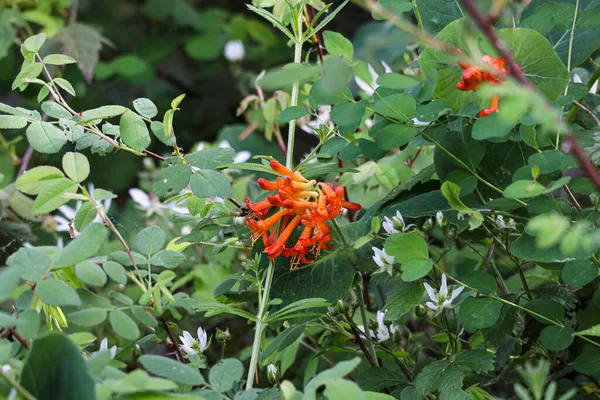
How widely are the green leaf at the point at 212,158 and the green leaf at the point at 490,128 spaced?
23cm

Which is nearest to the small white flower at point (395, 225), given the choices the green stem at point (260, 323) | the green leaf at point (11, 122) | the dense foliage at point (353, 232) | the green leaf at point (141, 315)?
the dense foliage at point (353, 232)

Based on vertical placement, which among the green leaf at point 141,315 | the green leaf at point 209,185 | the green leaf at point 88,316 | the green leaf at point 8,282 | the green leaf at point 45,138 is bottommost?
the green leaf at point 141,315

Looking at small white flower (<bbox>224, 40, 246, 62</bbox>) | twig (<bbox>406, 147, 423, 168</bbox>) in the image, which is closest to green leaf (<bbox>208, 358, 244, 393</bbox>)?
twig (<bbox>406, 147, 423, 168</bbox>)

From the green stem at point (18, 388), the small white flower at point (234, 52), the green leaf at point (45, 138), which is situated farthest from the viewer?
the small white flower at point (234, 52)

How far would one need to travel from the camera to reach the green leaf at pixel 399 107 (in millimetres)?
669

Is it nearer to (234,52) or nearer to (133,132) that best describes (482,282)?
(133,132)

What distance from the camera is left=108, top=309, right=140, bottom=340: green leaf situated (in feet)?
1.82

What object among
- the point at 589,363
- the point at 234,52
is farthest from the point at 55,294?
the point at 234,52

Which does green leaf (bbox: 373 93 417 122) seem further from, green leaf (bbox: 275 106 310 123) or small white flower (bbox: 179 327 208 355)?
small white flower (bbox: 179 327 208 355)

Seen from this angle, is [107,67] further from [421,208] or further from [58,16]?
[421,208]

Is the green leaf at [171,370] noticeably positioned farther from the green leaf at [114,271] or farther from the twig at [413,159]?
the twig at [413,159]

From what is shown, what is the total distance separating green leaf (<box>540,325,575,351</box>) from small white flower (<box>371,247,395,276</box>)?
0.15m

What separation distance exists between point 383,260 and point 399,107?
0.14 metres

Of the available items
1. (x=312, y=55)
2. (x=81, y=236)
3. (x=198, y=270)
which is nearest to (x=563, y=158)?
(x=81, y=236)
